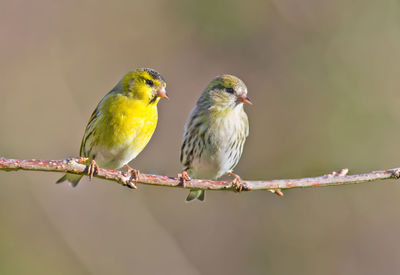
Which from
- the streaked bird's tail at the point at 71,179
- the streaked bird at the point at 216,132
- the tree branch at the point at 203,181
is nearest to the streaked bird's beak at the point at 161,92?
the streaked bird at the point at 216,132

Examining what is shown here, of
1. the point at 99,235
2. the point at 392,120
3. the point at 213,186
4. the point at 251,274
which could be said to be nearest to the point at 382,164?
the point at 392,120

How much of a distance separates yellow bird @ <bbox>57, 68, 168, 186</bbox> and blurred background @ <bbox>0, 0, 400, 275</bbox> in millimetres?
2449

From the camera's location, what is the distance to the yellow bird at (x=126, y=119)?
14.7 ft

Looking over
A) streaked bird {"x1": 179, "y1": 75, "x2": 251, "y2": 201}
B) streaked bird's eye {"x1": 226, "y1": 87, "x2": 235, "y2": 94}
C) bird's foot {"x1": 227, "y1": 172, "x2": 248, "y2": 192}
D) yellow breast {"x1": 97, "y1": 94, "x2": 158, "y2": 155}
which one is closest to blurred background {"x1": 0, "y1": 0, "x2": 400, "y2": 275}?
streaked bird {"x1": 179, "y1": 75, "x2": 251, "y2": 201}

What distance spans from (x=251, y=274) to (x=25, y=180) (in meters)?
3.10

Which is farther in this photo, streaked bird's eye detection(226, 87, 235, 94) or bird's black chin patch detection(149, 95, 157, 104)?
streaked bird's eye detection(226, 87, 235, 94)

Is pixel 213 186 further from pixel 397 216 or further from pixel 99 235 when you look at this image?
pixel 397 216

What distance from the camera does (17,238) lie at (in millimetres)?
7242

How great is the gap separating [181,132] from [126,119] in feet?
11.5

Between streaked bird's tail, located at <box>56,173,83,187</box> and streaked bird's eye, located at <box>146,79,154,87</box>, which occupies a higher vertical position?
streaked bird's eye, located at <box>146,79,154,87</box>

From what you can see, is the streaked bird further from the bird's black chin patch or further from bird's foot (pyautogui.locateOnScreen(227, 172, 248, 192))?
bird's foot (pyautogui.locateOnScreen(227, 172, 248, 192))

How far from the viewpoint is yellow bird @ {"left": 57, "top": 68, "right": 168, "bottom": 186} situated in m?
4.48

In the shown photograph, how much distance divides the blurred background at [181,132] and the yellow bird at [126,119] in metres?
2.45

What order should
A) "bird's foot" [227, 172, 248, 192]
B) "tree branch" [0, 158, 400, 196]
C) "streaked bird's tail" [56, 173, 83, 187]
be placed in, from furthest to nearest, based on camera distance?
"streaked bird's tail" [56, 173, 83, 187], "bird's foot" [227, 172, 248, 192], "tree branch" [0, 158, 400, 196]
